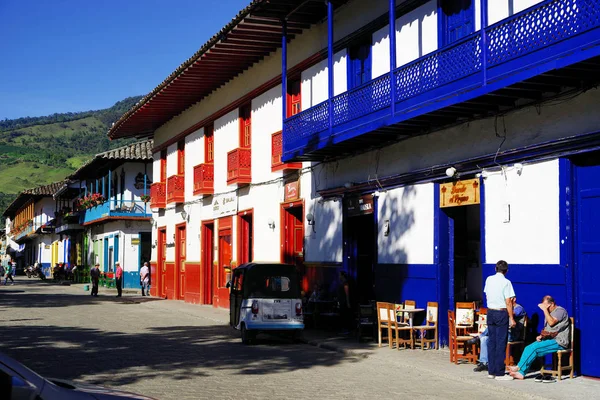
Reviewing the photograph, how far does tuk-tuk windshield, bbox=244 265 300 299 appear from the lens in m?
16.1

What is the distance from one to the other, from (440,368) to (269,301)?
4721 mm

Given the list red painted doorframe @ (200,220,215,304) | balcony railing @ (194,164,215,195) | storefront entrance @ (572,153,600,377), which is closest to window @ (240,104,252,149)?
balcony railing @ (194,164,215,195)

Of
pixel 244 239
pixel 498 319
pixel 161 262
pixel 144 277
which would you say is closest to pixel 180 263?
pixel 161 262

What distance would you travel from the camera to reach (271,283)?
16.2 m

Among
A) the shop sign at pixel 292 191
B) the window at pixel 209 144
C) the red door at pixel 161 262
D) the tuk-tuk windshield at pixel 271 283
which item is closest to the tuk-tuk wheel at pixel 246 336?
the tuk-tuk windshield at pixel 271 283

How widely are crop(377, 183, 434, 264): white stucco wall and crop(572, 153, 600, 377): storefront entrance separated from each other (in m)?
3.63

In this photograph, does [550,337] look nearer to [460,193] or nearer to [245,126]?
[460,193]

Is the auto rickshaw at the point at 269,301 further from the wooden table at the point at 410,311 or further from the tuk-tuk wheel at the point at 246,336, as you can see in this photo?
the wooden table at the point at 410,311

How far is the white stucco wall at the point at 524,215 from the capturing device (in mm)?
11789

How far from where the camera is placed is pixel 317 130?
17125 millimetres

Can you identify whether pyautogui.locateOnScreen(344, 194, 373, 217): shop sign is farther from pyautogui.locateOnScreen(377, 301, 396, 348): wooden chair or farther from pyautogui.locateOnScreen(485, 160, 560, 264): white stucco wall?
pyautogui.locateOnScreen(485, 160, 560, 264): white stucco wall

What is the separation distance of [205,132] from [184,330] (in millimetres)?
10180

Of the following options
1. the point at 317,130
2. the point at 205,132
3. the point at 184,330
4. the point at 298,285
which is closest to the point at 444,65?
the point at 317,130

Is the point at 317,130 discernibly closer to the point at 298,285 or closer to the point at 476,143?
the point at 298,285
